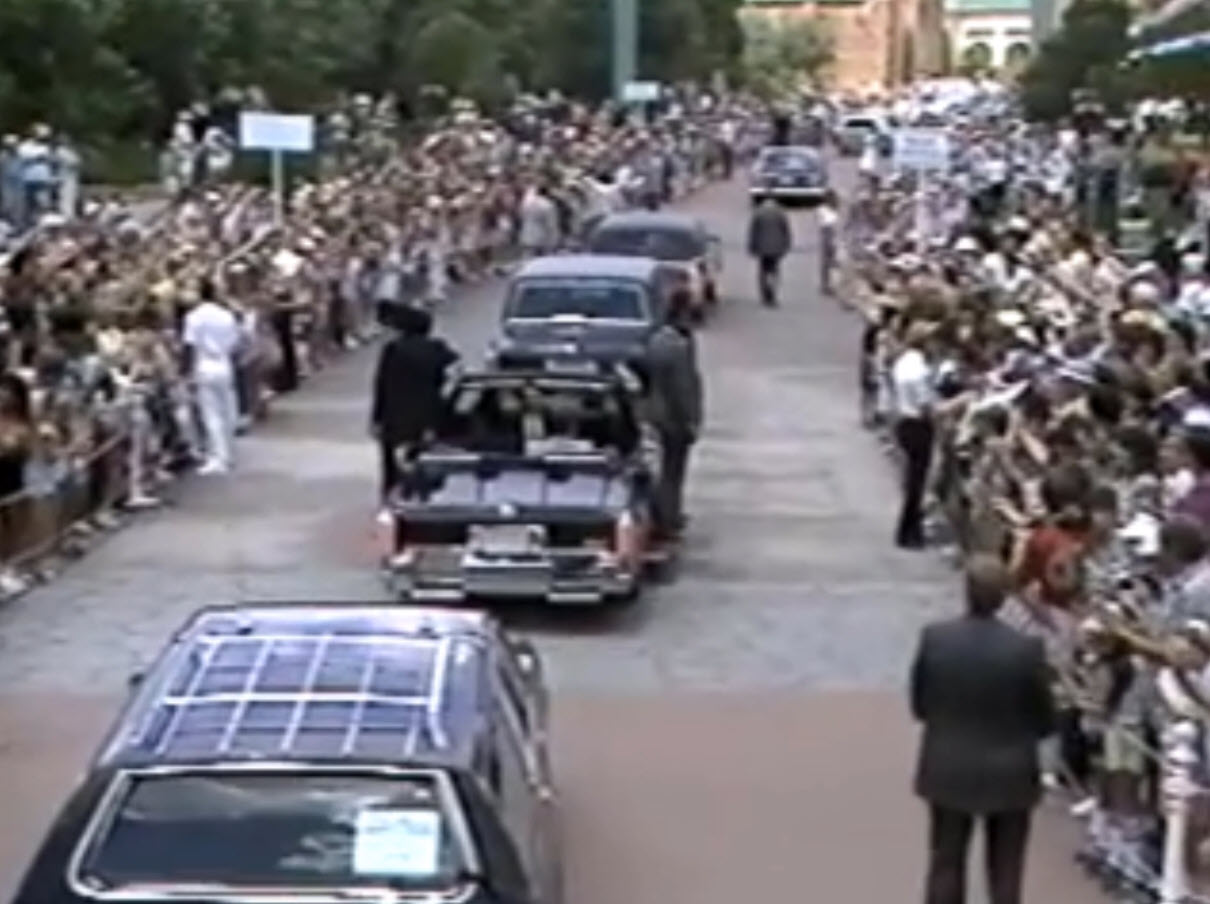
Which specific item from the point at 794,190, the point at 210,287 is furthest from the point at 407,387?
the point at 794,190

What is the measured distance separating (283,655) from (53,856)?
181 cm

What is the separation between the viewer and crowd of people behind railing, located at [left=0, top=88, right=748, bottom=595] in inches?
898

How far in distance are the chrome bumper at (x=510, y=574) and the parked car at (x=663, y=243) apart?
756 inches

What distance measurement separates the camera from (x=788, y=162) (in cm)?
6700

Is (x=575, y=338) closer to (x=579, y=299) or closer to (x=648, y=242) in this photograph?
(x=579, y=299)

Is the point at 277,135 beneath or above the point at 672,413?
above

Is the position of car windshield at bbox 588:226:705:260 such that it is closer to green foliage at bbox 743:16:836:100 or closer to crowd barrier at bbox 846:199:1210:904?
crowd barrier at bbox 846:199:1210:904

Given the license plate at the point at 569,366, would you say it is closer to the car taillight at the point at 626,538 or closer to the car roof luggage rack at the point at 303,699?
the car taillight at the point at 626,538

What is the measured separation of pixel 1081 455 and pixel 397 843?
8593mm

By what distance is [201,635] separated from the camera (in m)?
12.0

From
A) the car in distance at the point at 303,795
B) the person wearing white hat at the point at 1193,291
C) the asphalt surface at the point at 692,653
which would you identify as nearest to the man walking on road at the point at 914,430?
the asphalt surface at the point at 692,653

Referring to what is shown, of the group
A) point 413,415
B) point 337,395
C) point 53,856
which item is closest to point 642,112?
point 337,395

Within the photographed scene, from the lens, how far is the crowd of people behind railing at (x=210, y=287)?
2280cm

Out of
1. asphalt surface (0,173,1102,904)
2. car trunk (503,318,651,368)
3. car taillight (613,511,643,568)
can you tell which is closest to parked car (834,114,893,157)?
car trunk (503,318,651,368)
